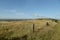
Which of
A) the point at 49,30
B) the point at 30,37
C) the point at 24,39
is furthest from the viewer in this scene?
the point at 49,30

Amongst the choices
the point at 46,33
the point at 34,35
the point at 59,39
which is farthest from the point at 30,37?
the point at 59,39

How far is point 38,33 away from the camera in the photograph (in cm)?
1678

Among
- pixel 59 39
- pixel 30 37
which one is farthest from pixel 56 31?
pixel 30 37

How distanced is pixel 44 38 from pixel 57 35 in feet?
4.97

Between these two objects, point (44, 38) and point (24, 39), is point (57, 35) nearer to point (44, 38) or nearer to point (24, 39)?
point (44, 38)

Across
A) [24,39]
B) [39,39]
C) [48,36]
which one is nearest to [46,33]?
[48,36]

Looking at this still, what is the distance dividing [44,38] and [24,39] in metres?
2.34

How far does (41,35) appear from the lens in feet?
53.5

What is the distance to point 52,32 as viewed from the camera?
661 inches

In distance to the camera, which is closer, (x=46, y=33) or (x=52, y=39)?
(x=52, y=39)

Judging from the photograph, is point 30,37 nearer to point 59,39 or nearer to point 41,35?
point 41,35

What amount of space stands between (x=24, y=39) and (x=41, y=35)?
234cm

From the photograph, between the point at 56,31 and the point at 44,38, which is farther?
the point at 56,31

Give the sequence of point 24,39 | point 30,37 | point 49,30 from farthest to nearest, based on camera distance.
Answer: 1. point 49,30
2. point 30,37
3. point 24,39
